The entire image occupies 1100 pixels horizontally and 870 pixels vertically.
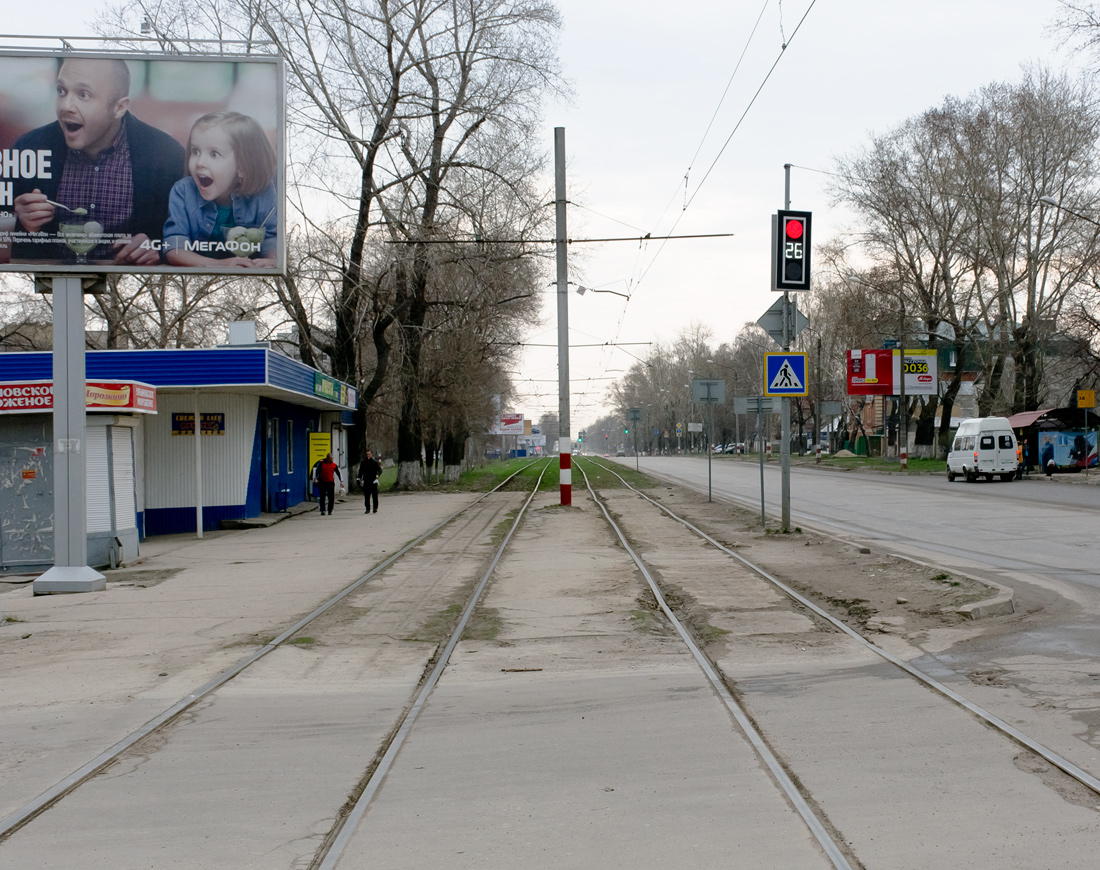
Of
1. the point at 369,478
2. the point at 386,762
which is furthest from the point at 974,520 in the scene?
the point at 386,762

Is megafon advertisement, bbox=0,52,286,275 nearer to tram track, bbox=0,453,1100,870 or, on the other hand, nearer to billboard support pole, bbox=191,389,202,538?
tram track, bbox=0,453,1100,870

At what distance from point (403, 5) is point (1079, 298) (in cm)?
2949

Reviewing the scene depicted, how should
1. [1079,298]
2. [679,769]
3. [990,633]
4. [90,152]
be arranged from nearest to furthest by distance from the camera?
1. [679,769]
2. [990,633]
3. [90,152]
4. [1079,298]

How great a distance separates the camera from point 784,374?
16.8 meters

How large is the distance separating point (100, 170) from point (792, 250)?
398 inches

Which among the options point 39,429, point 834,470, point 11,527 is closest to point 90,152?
point 39,429

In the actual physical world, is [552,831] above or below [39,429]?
below

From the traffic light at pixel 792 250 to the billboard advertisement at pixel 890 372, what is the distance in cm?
3541

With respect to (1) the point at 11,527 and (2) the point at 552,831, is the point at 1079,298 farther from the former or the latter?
(2) the point at 552,831

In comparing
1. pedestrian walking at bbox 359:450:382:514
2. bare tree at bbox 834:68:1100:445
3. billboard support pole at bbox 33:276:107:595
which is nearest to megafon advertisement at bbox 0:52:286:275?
billboard support pole at bbox 33:276:107:595

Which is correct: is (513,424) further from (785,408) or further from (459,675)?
(459,675)

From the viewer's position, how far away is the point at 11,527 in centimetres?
1530

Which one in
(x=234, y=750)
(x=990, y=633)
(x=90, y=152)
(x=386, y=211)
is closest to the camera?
(x=234, y=750)

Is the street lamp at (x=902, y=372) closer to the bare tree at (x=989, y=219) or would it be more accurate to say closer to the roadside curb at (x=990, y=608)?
the bare tree at (x=989, y=219)
